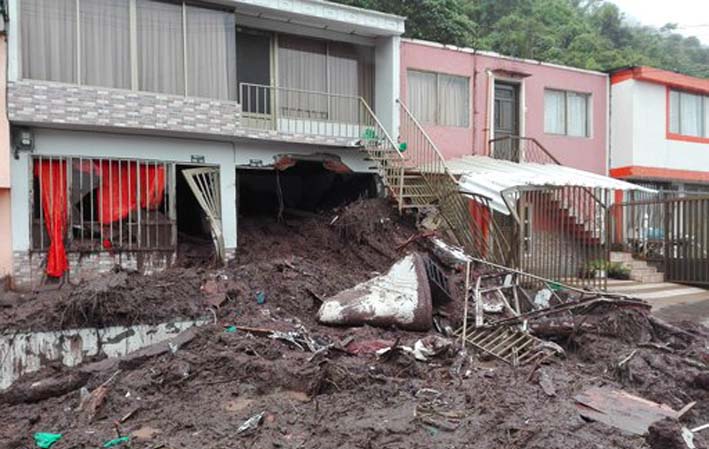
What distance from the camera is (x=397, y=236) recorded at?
37.4 feet

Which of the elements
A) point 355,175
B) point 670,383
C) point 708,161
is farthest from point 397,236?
point 708,161

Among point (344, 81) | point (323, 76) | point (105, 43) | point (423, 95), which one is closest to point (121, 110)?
point (105, 43)

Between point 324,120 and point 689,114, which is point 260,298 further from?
point 689,114

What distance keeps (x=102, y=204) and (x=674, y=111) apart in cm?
1616

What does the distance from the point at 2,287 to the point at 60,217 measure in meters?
1.36

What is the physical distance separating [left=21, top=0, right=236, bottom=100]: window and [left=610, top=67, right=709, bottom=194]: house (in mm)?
11439

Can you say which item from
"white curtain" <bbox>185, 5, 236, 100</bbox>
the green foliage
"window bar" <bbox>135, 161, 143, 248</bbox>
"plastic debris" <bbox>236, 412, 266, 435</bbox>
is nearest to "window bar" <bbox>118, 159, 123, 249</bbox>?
"window bar" <bbox>135, 161, 143, 248</bbox>

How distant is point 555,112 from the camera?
16.2m

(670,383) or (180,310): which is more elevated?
(180,310)

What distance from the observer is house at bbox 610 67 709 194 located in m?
16.5

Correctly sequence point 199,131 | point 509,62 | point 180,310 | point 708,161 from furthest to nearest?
1. point 708,161
2. point 509,62
3. point 199,131
4. point 180,310

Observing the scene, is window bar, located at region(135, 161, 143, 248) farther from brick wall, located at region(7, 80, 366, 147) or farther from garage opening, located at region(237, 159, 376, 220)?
garage opening, located at region(237, 159, 376, 220)

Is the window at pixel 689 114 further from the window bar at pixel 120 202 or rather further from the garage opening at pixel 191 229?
the window bar at pixel 120 202

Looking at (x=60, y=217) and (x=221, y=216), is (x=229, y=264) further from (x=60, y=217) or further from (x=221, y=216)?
(x=60, y=217)
